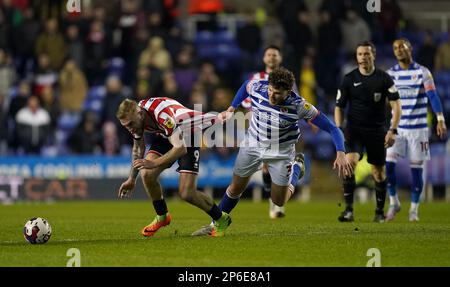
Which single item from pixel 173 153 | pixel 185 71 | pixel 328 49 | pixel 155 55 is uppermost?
pixel 328 49

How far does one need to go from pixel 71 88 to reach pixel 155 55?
84.4 inches

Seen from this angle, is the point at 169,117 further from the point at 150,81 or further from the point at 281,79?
the point at 150,81

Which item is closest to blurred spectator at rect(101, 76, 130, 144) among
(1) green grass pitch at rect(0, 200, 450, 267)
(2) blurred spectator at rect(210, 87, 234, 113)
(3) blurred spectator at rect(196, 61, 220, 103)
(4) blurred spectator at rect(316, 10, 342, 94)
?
(3) blurred spectator at rect(196, 61, 220, 103)

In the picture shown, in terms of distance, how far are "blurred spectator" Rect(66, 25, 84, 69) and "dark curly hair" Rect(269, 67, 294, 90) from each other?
14135 mm

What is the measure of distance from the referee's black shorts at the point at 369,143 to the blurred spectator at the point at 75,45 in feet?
38.6

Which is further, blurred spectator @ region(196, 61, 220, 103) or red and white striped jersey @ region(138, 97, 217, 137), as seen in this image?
blurred spectator @ region(196, 61, 220, 103)

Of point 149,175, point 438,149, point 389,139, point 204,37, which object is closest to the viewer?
point 149,175

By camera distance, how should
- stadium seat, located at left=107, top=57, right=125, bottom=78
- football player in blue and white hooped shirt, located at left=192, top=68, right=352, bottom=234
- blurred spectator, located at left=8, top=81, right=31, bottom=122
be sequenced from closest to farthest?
football player in blue and white hooped shirt, located at left=192, top=68, right=352, bottom=234 → blurred spectator, located at left=8, top=81, right=31, bottom=122 → stadium seat, located at left=107, top=57, right=125, bottom=78

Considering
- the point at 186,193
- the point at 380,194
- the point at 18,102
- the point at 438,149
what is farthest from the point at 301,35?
the point at 186,193

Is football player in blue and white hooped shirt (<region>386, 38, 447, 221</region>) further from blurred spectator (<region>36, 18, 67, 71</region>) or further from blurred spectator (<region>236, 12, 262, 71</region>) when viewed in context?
blurred spectator (<region>36, 18, 67, 71</region>)

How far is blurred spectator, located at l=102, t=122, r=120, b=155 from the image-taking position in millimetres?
22391

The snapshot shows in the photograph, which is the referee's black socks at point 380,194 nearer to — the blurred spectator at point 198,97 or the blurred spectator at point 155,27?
the blurred spectator at point 198,97

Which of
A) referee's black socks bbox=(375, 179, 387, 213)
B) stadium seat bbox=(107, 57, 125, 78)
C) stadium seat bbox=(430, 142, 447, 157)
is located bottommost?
stadium seat bbox=(430, 142, 447, 157)

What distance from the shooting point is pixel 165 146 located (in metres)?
11.5
